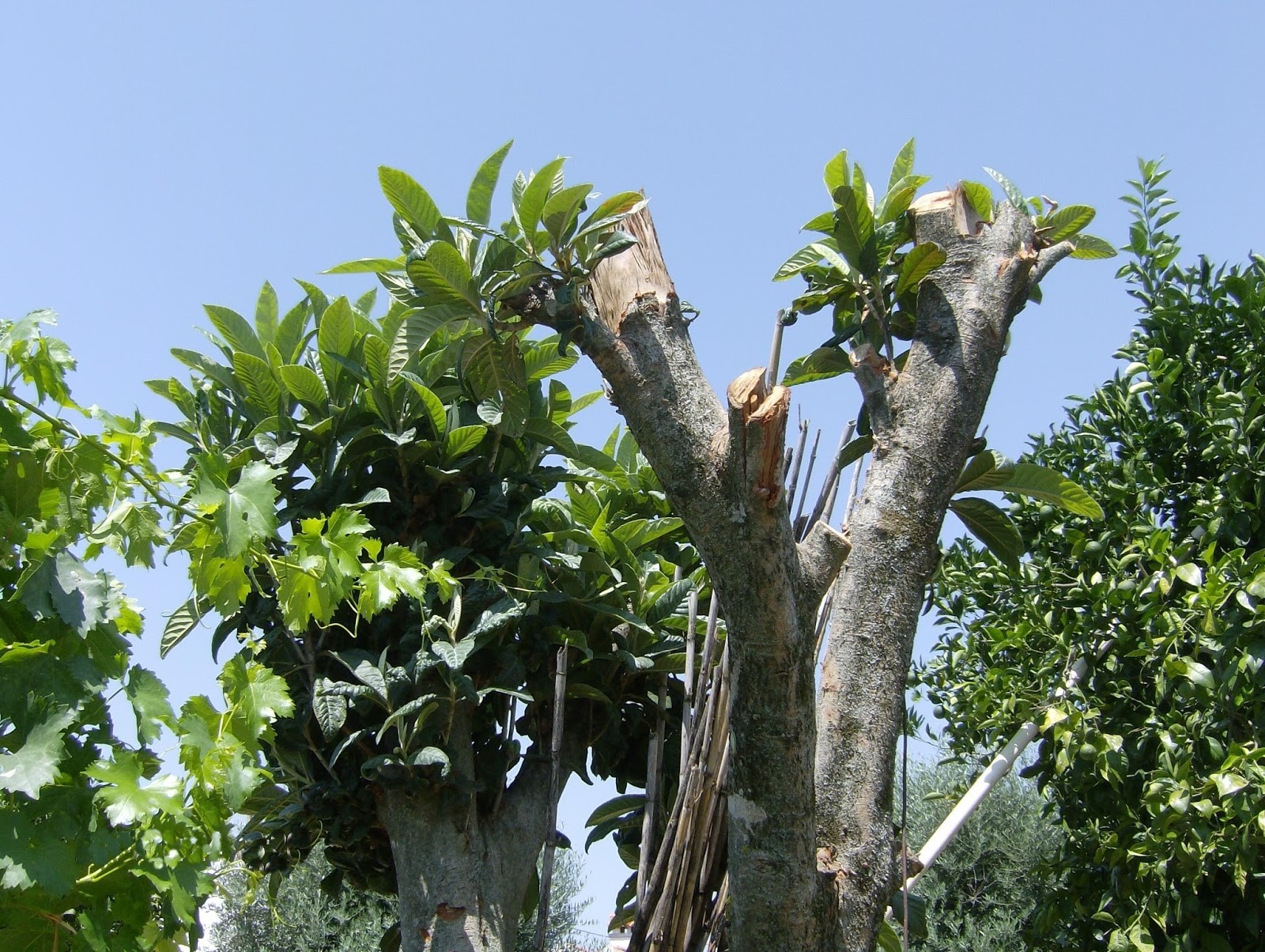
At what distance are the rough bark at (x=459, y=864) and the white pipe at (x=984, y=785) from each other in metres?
0.82

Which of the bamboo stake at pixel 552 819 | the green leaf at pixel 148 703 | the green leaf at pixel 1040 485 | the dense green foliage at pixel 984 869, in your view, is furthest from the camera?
the dense green foliage at pixel 984 869

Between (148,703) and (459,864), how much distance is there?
4.39 feet

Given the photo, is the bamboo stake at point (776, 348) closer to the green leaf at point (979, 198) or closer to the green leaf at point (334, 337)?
the green leaf at point (979, 198)

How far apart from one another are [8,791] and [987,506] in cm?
187

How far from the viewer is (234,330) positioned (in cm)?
302

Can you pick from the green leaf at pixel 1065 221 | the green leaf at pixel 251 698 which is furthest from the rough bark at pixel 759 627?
the green leaf at pixel 1065 221

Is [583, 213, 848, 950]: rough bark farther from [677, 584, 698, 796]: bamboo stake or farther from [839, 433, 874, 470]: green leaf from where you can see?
[839, 433, 874, 470]: green leaf

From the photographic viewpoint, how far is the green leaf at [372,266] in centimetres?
267

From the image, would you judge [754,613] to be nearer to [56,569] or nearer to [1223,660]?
[56,569]

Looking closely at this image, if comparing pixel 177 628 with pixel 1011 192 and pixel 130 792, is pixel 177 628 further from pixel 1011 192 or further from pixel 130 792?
pixel 1011 192

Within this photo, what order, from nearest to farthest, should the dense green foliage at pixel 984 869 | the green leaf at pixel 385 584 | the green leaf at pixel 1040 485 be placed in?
the green leaf at pixel 385 584
the green leaf at pixel 1040 485
the dense green foliage at pixel 984 869

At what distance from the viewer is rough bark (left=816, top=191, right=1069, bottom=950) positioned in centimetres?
188

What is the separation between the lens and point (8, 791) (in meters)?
1.30

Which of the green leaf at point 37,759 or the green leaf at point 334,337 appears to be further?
the green leaf at point 334,337
